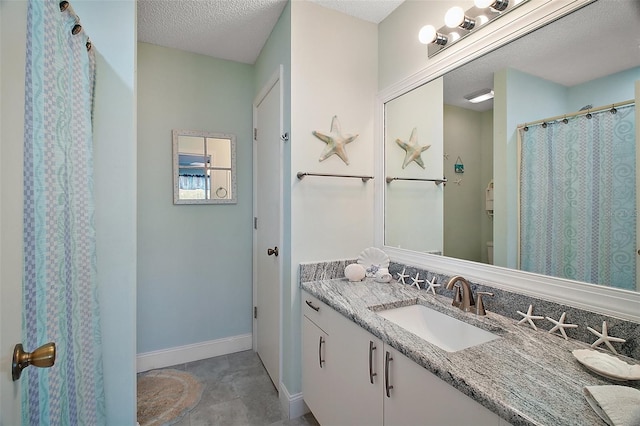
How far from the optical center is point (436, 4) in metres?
1.58

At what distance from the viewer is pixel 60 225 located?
1004 mm

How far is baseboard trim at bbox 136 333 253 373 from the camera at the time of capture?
2.33 m

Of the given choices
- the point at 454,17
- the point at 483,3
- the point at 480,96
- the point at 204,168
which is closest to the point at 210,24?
the point at 204,168

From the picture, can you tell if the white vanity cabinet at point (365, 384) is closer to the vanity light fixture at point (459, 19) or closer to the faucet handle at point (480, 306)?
the faucet handle at point (480, 306)

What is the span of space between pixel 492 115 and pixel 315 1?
1247 mm

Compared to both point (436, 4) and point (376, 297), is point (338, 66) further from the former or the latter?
point (376, 297)

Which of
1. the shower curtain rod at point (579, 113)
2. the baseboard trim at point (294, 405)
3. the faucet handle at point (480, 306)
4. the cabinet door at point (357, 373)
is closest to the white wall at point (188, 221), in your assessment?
the baseboard trim at point (294, 405)

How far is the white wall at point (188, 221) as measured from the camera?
7.62 ft

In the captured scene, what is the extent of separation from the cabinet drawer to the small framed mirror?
1.22m

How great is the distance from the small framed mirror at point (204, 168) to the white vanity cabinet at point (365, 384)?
49.5 inches

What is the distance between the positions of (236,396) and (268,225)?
1174 millimetres

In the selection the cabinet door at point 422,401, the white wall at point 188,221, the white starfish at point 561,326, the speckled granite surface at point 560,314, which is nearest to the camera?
the cabinet door at point 422,401

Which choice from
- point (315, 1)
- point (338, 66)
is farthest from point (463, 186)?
point (315, 1)

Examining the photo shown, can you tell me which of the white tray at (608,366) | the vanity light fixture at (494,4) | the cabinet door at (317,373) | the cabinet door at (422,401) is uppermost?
the vanity light fixture at (494,4)
